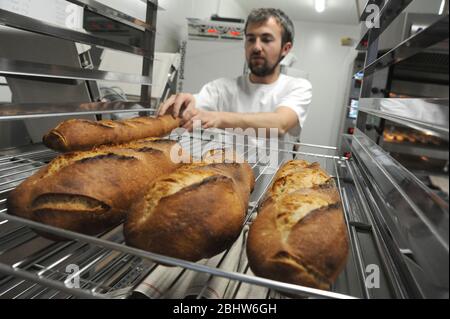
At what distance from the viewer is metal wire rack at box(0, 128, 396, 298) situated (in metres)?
0.37

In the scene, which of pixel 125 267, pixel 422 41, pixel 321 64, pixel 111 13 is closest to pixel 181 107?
pixel 111 13

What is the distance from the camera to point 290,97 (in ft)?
6.92

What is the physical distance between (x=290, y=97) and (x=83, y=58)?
131 cm

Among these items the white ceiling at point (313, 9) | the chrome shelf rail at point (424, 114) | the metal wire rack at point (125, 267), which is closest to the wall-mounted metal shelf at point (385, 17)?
the chrome shelf rail at point (424, 114)

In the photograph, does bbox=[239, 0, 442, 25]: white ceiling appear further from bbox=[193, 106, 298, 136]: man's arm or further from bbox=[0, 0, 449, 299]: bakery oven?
bbox=[0, 0, 449, 299]: bakery oven

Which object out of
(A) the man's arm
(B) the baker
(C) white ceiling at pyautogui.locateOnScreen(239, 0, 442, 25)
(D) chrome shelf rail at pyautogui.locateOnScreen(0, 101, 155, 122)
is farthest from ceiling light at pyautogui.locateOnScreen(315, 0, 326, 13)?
(D) chrome shelf rail at pyautogui.locateOnScreen(0, 101, 155, 122)

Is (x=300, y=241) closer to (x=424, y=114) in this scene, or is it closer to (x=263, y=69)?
(x=424, y=114)

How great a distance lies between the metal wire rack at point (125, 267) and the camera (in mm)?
371

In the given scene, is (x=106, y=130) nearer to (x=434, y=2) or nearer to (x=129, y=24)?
(x=129, y=24)

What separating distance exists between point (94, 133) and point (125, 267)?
1.17ft

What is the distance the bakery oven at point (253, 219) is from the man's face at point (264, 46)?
1242 millimetres

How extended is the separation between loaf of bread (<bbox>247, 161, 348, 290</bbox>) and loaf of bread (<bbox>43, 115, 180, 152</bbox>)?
0.53m
